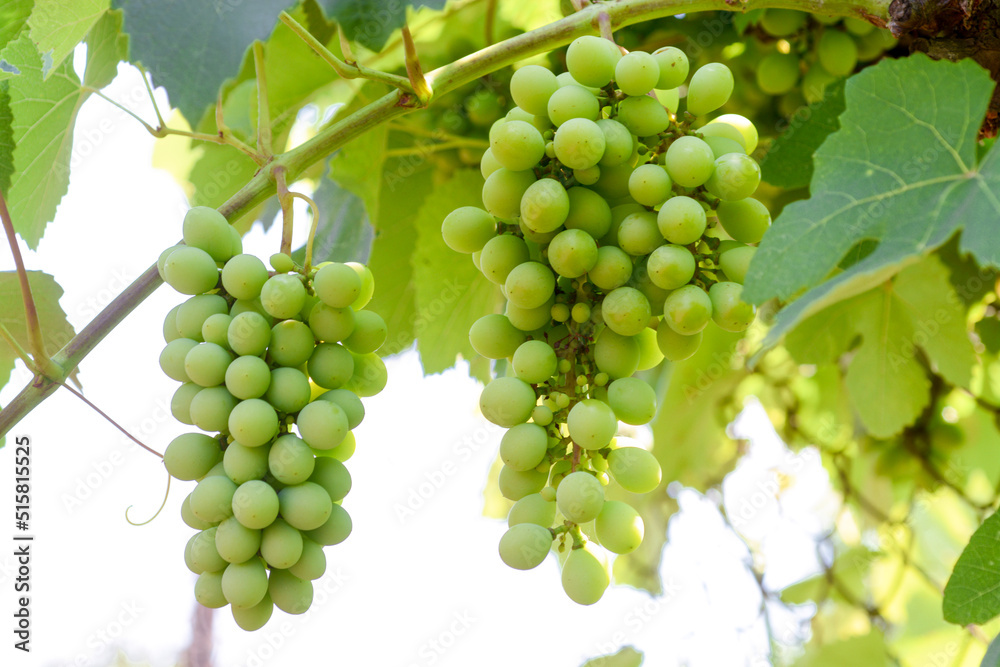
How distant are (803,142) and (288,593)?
1.91 ft

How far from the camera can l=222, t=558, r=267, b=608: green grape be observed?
1.64ft

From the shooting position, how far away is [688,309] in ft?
1.63

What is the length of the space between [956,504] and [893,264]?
3.84ft

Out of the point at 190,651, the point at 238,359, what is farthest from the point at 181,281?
the point at 190,651

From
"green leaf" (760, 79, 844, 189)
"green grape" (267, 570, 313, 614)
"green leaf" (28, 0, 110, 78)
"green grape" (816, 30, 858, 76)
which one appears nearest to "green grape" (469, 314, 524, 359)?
"green grape" (267, 570, 313, 614)

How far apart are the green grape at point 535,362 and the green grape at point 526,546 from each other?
0.10 m

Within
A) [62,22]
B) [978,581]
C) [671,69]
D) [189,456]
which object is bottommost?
[978,581]

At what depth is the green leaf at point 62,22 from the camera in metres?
0.67

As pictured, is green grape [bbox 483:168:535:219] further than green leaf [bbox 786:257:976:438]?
No

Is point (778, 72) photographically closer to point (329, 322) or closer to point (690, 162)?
point (690, 162)

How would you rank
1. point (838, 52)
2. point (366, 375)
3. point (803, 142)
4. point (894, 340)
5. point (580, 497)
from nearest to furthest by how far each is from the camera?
point (580, 497) < point (366, 375) < point (803, 142) < point (838, 52) < point (894, 340)

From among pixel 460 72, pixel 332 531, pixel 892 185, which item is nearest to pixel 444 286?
pixel 460 72

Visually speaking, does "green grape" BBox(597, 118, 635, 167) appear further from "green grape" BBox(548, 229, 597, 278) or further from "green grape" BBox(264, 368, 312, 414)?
"green grape" BBox(264, 368, 312, 414)

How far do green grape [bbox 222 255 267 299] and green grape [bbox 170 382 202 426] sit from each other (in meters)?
0.07
